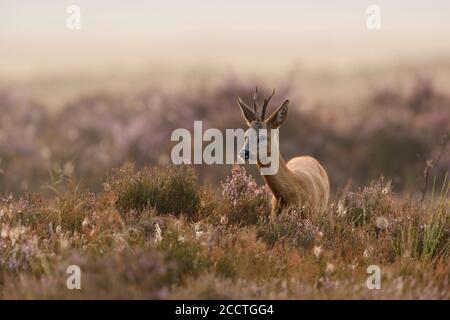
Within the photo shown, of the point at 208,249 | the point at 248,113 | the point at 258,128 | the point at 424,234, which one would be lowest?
the point at 424,234

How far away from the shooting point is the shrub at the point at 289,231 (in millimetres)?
8305

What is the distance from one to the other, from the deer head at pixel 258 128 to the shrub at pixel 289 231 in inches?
27.4

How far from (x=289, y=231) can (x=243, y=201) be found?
120 cm

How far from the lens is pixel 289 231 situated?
27.8ft

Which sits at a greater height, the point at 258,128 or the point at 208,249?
the point at 258,128

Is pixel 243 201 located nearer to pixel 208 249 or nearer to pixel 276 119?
pixel 276 119

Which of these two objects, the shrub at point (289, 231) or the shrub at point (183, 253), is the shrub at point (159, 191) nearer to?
the shrub at point (289, 231)

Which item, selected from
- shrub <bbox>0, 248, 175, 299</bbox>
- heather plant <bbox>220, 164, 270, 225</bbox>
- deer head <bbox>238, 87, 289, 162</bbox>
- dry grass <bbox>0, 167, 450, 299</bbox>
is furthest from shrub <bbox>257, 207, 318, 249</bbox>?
shrub <bbox>0, 248, 175, 299</bbox>

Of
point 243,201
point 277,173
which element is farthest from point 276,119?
point 243,201

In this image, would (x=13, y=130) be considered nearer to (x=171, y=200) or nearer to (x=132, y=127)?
(x=132, y=127)

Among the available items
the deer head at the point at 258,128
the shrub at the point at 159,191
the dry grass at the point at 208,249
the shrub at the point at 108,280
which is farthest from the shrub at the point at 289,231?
the shrub at the point at 108,280

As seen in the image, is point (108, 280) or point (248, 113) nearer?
point (108, 280)

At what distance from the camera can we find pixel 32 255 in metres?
7.38

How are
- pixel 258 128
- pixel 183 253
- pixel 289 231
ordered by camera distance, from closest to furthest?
pixel 183 253, pixel 289 231, pixel 258 128
